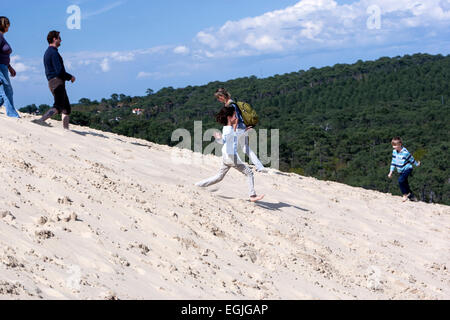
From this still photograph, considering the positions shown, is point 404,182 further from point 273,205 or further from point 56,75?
point 56,75

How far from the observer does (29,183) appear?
6.52 m

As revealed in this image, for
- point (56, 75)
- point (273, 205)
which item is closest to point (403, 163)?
point (273, 205)

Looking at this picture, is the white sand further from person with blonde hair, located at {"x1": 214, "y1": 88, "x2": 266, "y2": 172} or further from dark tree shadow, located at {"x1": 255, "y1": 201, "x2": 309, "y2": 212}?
person with blonde hair, located at {"x1": 214, "y1": 88, "x2": 266, "y2": 172}

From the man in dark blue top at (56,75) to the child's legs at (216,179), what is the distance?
10.7 feet

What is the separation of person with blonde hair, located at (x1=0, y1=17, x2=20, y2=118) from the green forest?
91.3ft

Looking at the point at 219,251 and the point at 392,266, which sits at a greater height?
the point at 219,251

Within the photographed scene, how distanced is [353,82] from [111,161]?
141201 mm

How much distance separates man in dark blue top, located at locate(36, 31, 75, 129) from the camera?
9.95 metres

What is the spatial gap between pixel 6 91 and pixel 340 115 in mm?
92187

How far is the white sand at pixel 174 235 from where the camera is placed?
5031 millimetres

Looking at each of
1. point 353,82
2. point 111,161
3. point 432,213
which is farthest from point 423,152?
point 353,82

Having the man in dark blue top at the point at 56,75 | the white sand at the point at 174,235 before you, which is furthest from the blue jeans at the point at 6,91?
the white sand at the point at 174,235

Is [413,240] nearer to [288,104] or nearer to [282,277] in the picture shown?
[282,277]

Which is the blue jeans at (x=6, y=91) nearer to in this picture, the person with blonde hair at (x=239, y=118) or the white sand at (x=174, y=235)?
the white sand at (x=174, y=235)
